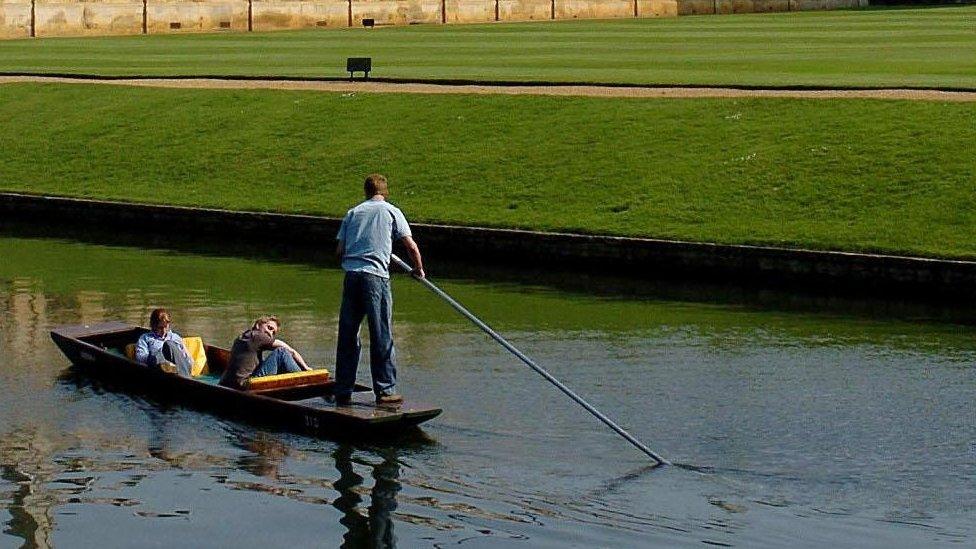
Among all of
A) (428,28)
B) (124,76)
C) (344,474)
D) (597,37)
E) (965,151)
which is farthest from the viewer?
(428,28)

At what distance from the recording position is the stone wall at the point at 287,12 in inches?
2899

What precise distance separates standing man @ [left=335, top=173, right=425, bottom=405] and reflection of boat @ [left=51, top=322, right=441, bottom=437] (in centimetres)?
29

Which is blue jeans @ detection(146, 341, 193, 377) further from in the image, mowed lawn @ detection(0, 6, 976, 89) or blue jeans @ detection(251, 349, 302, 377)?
mowed lawn @ detection(0, 6, 976, 89)

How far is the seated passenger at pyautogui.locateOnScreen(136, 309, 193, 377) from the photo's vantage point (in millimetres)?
20891

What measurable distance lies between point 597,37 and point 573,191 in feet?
115

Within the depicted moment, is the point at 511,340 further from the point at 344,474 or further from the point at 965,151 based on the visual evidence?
the point at 965,151

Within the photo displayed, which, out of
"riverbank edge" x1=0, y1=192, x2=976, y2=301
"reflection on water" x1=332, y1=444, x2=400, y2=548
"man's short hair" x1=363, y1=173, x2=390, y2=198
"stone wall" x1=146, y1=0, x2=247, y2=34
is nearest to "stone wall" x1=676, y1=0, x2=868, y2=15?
"stone wall" x1=146, y1=0, x2=247, y2=34

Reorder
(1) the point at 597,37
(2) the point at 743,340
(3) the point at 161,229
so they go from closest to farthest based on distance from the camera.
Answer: (2) the point at 743,340, (3) the point at 161,229, (1) the point at 597,37

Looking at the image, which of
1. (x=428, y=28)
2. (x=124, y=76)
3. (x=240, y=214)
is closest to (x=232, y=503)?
(x=240, y=214)

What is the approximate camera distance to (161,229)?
116 ft

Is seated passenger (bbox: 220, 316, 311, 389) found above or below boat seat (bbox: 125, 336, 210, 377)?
above

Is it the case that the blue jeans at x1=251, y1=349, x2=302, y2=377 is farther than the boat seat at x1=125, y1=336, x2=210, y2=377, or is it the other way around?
the boat seat at x1=125, y1=336, x2=210, y2=377

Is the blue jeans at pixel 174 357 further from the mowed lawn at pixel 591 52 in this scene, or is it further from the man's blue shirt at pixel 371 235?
the mowed lawn at pixel 591 52

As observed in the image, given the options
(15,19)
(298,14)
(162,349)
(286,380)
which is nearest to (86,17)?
(15,19)
